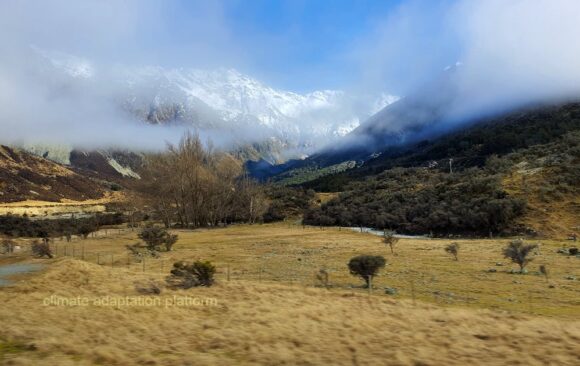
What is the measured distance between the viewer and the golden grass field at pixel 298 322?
37.3ft

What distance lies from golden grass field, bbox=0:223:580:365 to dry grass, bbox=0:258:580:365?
0.13 feet

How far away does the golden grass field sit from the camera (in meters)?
11.4

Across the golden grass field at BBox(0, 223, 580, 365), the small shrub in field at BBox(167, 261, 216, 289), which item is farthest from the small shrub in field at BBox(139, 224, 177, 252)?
the small shrub in field at BBox(167, 261, 216, 289)

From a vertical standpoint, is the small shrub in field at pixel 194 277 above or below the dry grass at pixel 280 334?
above

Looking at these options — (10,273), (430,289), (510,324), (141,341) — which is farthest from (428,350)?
(10,273)

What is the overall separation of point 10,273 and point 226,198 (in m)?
66.0

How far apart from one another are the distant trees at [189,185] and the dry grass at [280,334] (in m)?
68.6

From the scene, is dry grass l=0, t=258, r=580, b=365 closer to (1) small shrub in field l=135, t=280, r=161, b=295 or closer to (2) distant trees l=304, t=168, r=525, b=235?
(1) small shrub in field l=135, t=280, r=161, b=295

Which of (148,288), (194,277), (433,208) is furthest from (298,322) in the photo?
(433,208)

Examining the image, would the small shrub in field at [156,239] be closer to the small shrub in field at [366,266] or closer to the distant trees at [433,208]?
the small shrub in field at [366,266]

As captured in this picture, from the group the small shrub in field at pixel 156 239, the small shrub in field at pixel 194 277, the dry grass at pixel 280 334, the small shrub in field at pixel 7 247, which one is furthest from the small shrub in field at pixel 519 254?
the small shrub in field at pixel 7 247

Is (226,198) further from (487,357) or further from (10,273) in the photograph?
(487,357)

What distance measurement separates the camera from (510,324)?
1446cm

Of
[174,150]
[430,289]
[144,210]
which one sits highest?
[174,150]
